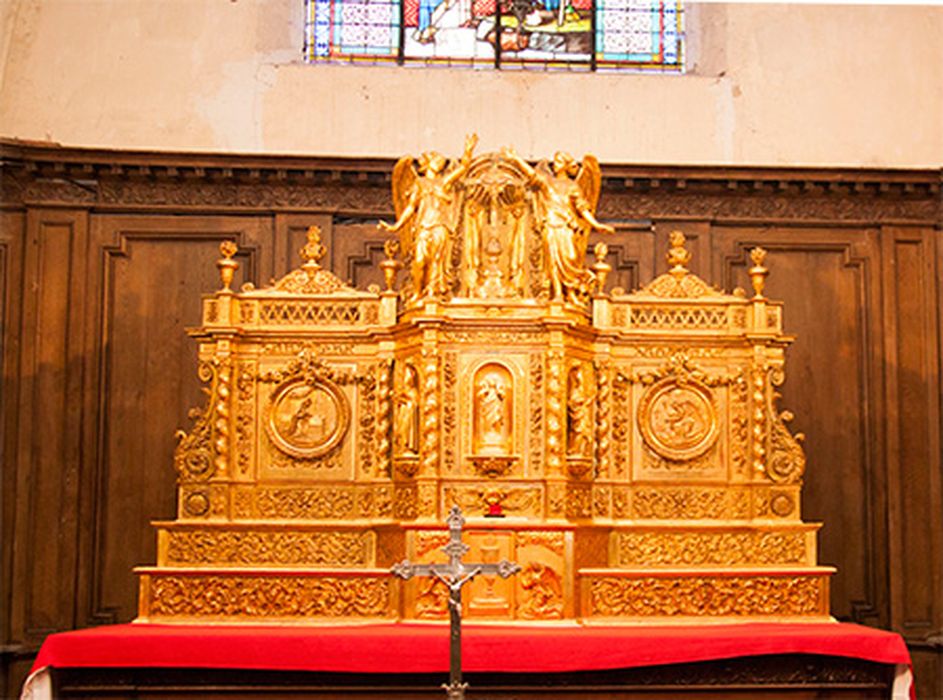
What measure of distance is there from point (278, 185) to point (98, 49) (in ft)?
6.91

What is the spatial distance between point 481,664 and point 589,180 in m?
3.94

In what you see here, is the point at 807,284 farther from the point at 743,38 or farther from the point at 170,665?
the point at 170,665

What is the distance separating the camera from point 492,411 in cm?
984

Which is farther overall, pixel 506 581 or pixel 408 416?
pixel 408 416

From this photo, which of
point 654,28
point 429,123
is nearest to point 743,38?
point 654,28

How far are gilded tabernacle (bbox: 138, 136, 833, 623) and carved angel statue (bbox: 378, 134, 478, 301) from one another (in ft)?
0.05

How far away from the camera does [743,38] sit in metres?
13.0

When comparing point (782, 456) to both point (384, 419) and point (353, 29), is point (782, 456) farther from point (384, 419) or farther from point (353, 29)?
point (353, 29)

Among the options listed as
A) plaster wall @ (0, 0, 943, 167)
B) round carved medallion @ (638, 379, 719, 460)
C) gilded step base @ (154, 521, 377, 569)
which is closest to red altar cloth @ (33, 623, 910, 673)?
gilded step base @ (154, 521, 377, 569)

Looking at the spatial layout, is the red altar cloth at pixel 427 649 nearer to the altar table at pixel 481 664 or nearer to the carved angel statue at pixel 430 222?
the altar table at pixel 481 664

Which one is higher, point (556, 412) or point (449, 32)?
point (449, 32)

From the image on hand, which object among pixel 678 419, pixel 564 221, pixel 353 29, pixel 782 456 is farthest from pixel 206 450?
pixel 353 29

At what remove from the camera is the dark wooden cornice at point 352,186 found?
12.2 m

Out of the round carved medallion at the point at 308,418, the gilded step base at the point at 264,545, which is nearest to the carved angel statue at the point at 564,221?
the round carved medallion at the point at 308,418
